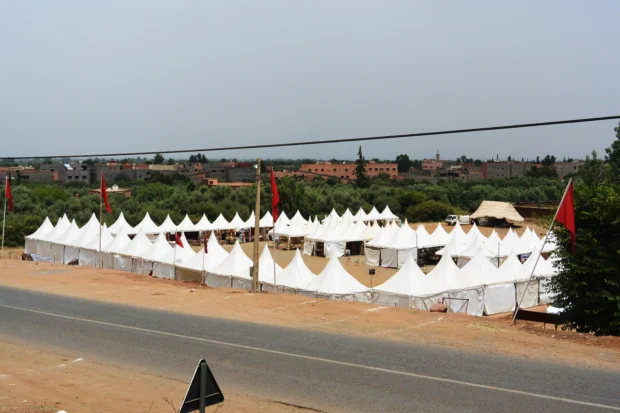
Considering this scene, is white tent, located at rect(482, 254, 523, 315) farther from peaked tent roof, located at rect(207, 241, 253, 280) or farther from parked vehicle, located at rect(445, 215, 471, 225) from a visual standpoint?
parked vehicle, located at rect(445, 215, 471, 225)

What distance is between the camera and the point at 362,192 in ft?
→ 251

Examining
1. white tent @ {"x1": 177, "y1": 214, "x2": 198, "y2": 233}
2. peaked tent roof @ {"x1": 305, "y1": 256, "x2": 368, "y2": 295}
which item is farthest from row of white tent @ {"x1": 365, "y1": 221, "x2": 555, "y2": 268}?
white tent @ {"x1": 177, "y1": 214, "x2": 198, "y2": 233}

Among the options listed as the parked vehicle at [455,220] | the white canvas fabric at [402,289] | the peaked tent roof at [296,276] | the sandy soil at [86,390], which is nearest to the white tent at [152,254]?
the peaked tent roof at [296,276]

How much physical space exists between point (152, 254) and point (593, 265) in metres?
20.4

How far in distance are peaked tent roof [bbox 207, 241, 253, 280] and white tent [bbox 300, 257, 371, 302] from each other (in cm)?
349

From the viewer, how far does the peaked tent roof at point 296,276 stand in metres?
23.2

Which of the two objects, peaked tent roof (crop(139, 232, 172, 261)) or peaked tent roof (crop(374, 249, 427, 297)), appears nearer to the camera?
peaked tent roof (crop(374, 249, 427, 297))

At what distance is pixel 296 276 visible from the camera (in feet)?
77.0

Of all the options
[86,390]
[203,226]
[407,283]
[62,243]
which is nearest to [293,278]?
[407,283]

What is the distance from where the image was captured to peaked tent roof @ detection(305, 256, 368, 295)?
72.1 feet

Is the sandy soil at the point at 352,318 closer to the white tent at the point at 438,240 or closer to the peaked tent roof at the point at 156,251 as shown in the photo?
the peaked tent roof at the point at 156,251

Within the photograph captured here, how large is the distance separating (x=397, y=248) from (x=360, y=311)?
845 inches

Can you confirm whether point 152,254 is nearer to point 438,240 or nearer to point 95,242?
point 95,242

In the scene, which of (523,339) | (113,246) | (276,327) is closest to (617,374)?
(523,339)
